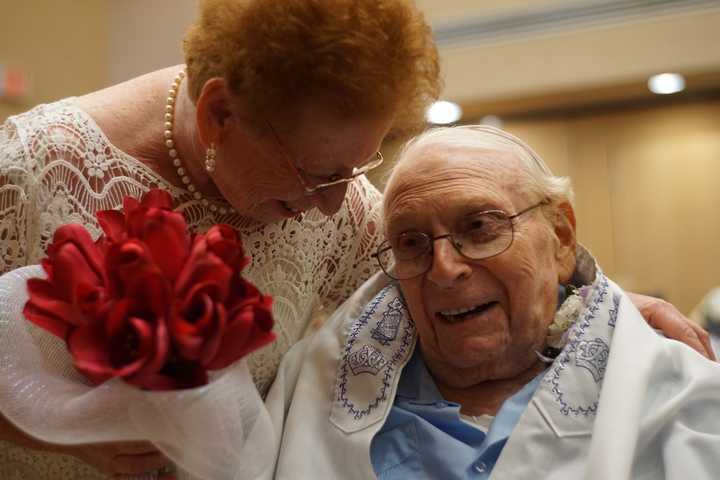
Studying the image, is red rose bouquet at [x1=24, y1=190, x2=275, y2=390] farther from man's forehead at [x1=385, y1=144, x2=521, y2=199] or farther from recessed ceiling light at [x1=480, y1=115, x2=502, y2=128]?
recessed ceiling light at [x1=480, y1=115, x2=502, y2=128]

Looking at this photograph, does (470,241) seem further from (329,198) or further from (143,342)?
(143,342)

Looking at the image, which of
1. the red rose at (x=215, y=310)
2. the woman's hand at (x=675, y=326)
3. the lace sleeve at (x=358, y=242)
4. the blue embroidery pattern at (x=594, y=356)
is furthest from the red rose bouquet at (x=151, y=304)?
the woman's hand at (x=675, y=326)

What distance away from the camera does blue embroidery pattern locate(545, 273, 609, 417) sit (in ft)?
5.13

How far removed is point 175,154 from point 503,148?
2.44ft

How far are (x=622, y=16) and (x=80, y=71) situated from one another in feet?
10.1

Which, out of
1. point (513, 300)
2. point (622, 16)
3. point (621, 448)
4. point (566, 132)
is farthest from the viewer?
point (566, 132)

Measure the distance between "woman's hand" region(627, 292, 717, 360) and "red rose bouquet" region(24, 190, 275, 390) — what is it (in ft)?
3.50

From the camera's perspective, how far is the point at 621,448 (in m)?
1.41

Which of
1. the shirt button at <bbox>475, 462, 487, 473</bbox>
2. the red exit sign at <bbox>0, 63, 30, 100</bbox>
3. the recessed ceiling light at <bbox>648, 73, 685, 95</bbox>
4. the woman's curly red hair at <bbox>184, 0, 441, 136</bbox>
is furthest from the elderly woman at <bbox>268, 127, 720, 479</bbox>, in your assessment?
the red exit sign at <bbox>0, 63, 30, 100</bbox>

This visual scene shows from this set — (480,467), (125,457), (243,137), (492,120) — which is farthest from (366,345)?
(492,120)

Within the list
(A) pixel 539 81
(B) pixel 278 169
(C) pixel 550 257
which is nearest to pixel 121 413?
(B) pixel 278 169

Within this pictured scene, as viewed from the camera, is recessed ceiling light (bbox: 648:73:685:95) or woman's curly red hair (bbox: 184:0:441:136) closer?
woman's curly red hair (bbox: 184:0:441:136)

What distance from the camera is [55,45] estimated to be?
14.5 feet

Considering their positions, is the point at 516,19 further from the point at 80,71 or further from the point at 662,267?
the point at 80,71
